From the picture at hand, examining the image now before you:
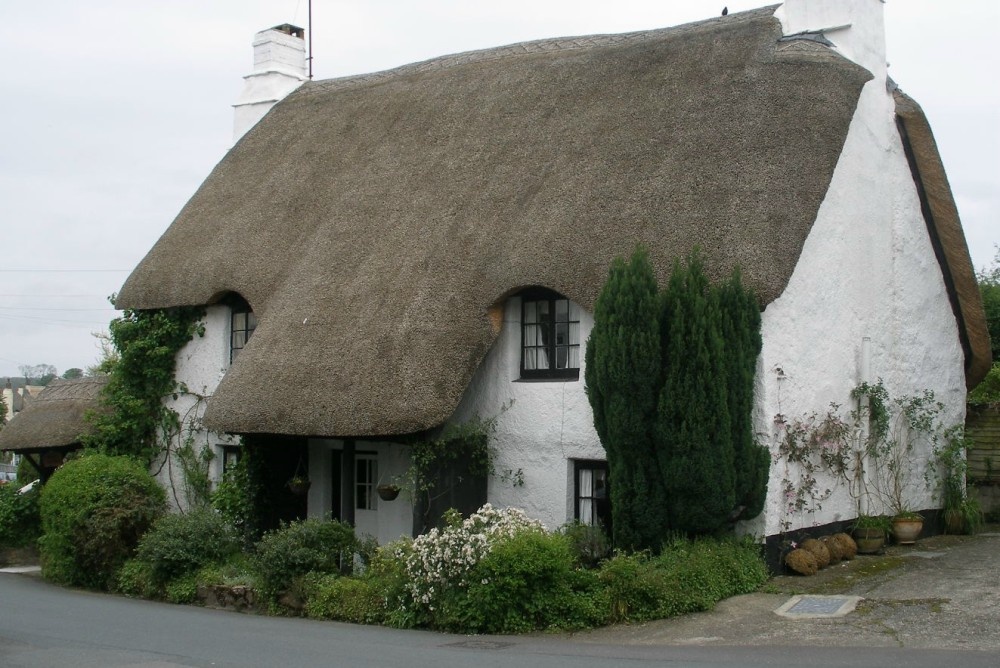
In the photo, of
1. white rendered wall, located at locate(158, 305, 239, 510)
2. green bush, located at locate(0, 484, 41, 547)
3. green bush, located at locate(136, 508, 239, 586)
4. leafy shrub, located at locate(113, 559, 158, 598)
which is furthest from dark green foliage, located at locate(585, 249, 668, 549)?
green bush, located at locate(0, 484, 41, 547)

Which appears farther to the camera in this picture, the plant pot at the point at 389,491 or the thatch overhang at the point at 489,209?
the plant pot at the point at 389,491

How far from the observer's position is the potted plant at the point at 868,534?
13.7 metres

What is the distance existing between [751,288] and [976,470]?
7.07 metres

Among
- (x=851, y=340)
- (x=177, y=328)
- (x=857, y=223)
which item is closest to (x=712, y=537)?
(x=851, y=340)

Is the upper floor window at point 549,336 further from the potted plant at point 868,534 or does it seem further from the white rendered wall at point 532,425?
the potted plant at point 868,534

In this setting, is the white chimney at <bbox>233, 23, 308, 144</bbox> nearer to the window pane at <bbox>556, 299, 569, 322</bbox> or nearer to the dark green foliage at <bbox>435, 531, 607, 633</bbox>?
the window pane at <bbox>556, 299, 569, 322</bbox>

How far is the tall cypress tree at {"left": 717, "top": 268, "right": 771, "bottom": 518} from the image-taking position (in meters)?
11.6

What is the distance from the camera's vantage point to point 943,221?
51.0ft

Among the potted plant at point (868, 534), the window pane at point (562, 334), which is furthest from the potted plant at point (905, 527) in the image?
the window pane at point (562, 334)

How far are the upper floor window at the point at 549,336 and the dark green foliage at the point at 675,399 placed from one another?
1.86 metres

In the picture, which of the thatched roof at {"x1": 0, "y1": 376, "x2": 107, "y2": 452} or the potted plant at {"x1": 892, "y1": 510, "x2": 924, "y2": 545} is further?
the thatched roof at {"x1": 0, "y1": 376, "x2": 107, "y2": 452}

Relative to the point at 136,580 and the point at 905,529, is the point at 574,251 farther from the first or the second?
the point at 136,580

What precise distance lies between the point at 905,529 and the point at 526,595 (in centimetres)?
597

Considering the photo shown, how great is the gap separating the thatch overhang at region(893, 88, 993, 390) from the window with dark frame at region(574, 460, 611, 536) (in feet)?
20.7
